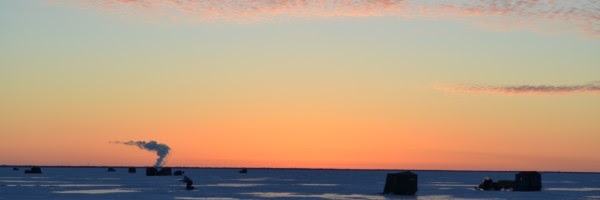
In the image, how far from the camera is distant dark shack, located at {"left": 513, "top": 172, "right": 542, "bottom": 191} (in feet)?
340

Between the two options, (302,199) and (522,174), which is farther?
(522,174)

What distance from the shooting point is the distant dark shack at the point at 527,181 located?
4083 inches

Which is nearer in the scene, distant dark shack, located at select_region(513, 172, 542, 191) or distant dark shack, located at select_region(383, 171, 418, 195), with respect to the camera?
distant dark shack, located at select_region(383, 171, 418, 195)

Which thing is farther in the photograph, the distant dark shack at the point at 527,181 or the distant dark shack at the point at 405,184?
the distant dark shack at the point at 527,181

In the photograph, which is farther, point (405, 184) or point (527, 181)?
point (527, 181)

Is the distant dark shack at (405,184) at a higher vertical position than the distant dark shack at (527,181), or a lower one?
lower

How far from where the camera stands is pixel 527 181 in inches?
4112

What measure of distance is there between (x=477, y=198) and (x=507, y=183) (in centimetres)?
2621

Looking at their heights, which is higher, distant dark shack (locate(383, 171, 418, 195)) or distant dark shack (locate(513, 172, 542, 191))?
distant dark shack (locate(513, 172, 542, 191))

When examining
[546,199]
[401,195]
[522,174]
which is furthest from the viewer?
[522,174]

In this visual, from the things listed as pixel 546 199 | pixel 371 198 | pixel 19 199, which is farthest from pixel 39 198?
pixel 546 199

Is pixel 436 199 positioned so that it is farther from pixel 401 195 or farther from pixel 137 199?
pixel 137 199

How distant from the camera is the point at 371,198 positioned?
8238 centimetres

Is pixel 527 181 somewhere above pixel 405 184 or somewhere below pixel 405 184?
above
